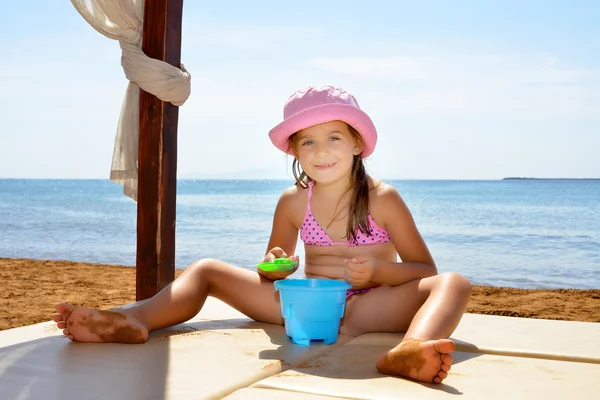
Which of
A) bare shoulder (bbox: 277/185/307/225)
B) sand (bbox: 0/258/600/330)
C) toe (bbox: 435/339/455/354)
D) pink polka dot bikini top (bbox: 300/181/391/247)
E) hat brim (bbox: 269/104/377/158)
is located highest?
hat brim (bbox: 269/104/377/158)

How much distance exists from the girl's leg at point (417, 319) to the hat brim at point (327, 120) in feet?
2.09

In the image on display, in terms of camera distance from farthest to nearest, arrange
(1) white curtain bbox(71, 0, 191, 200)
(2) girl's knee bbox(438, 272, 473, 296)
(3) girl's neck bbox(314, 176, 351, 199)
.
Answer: (1) white curtain bbox(71, 0, 191, 200) < (3) girl's neck bbox(314, 176, 351, 199) < (2) girl's knee bbox(438, 272, 473, 296)

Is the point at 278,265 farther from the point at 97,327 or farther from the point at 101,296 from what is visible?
the point at 101,296

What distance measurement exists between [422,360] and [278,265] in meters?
0.80

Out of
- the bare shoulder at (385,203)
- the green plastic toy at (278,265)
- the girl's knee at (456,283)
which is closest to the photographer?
the girl's knee at (456,283)

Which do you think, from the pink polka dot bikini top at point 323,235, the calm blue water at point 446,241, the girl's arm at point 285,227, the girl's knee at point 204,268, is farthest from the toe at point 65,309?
the calm blue water at point 446,241

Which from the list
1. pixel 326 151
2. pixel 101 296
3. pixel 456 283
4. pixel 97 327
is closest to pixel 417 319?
pixel 456 283

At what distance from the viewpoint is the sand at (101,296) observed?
487cm

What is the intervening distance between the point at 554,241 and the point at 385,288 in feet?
36.5

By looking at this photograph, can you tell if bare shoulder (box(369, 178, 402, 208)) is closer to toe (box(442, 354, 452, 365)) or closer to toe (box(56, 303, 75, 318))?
toe (box(442, 354, 452, 365))

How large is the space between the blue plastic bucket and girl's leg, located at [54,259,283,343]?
1.05 feet

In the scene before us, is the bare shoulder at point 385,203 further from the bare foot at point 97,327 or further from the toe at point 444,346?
the bare foot at point 97,327

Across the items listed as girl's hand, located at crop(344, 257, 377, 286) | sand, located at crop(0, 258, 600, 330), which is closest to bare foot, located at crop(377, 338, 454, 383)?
girl's hand, located at crop(344, 257, 377, 286)

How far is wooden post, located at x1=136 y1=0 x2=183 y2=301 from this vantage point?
3428 mm
